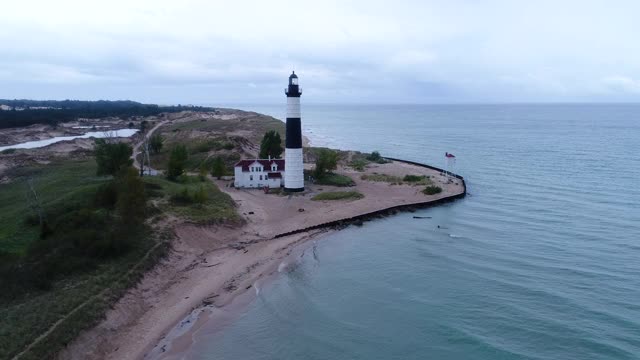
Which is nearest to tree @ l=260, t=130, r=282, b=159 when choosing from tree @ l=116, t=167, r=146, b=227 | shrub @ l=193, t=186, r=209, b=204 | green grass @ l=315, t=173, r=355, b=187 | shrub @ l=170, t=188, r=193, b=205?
green grass @ l=315, t=173, r=355, b=187

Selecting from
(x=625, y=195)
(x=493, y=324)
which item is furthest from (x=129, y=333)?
(x=625, y=195)

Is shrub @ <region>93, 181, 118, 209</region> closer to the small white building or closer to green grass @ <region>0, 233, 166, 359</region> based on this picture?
green grass @ <region>0, 233, 166, 359</region>

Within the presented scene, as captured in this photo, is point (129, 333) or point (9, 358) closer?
point (9, 358)

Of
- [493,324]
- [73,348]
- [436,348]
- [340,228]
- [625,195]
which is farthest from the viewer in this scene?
[625,195]

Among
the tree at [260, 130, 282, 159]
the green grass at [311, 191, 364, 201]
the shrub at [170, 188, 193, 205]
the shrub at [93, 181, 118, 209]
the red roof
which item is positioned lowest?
the green grass at [311, 191, 364, 201]

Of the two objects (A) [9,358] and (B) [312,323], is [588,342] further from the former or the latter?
(A) [9,358]
